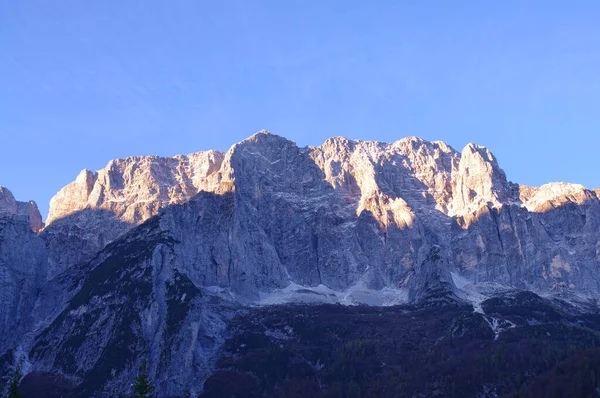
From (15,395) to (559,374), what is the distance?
13687 cm

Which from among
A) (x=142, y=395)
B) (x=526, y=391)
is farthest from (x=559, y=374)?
(x=142, y=395)

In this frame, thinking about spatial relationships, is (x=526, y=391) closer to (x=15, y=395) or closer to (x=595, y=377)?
(x=595, y=377)

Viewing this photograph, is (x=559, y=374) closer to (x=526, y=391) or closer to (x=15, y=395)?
(x=526, y=391)

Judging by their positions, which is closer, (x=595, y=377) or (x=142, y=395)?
(x=142, y=395)

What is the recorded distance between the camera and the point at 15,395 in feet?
361

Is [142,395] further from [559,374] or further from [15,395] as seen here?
[559,374]

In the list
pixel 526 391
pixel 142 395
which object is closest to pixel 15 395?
pixel 142 395

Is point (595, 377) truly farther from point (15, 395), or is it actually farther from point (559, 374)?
point (15, 395)

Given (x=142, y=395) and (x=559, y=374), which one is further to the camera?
(x=559, y=374)

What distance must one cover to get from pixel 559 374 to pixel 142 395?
128m

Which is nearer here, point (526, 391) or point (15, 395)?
point (15, 395)

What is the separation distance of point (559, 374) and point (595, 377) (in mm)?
11947

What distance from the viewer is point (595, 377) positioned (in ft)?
616
